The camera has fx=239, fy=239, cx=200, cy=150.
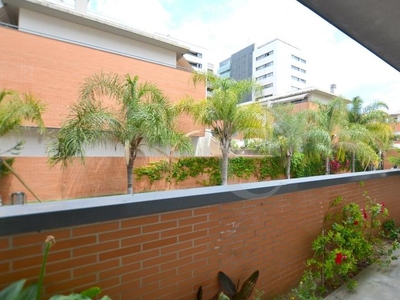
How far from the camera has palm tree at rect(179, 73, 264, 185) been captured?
11.0m

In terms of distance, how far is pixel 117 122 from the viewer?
9.62 m

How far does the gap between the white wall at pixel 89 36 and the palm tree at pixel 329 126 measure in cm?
1112

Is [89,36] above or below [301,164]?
above

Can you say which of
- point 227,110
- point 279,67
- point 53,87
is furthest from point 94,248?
point 279,67

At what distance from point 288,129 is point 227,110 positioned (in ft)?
16.9

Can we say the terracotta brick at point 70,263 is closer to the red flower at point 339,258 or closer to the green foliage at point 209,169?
the red flower at point 339,258

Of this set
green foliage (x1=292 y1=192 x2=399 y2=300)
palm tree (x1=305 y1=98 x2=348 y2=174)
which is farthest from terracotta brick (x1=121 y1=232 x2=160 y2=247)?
palm tree (x1=305 y1=98 x2=348 y2=174)

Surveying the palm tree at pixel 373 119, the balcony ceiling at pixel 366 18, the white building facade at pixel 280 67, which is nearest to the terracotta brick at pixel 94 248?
the balcony ceiling at pixel 366 18

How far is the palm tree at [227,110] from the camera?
11.0 m

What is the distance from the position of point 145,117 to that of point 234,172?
6.86 meters

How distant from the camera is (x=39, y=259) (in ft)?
4.45

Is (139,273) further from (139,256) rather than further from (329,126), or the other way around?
(329,126)

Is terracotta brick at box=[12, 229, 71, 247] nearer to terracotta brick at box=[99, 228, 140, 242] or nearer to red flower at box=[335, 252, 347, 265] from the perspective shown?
terracotta brick at box=[99, 228, 140, 242]

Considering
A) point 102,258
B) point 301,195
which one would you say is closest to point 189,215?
point 102,258
